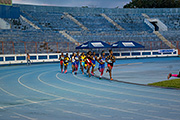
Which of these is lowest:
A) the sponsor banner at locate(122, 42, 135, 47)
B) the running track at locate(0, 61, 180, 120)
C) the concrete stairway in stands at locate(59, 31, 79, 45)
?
the running track at locate(0, 61, 180, 120)

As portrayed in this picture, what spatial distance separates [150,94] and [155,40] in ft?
138

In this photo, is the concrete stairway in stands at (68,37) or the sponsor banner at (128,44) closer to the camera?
the sponsor banner at (128,44)

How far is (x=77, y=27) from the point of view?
2159 inches

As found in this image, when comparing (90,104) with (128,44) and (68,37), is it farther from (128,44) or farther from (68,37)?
(68,37)

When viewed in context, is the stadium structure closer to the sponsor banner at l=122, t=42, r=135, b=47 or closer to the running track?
the sponsor banner at l=122, t=42, r=135, b=47

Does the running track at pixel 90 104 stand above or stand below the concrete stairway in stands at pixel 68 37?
below

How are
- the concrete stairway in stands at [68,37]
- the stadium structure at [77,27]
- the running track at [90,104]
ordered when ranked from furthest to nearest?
the concrete stairway in stands at [68,37] → the stadium structure at [77,27] → the running track at [90,104]

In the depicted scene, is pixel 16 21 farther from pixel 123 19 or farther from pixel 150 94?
pixel 150 94

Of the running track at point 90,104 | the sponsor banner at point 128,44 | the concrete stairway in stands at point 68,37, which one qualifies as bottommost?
the running track at point 90,104

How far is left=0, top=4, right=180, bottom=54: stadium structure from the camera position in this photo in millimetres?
43531

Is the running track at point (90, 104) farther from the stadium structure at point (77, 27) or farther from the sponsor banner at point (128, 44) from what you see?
the sponsor banner at point (128, 44)

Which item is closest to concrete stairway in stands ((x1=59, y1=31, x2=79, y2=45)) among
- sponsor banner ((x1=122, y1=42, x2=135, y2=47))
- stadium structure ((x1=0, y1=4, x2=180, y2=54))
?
stadium structure ((x1=0, y1=4, x2=180, y2=54))

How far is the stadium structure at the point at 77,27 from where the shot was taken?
43.5 meters

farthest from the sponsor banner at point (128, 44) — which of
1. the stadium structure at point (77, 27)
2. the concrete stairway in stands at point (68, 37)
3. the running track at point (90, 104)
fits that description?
the running track at point (90, 104)
